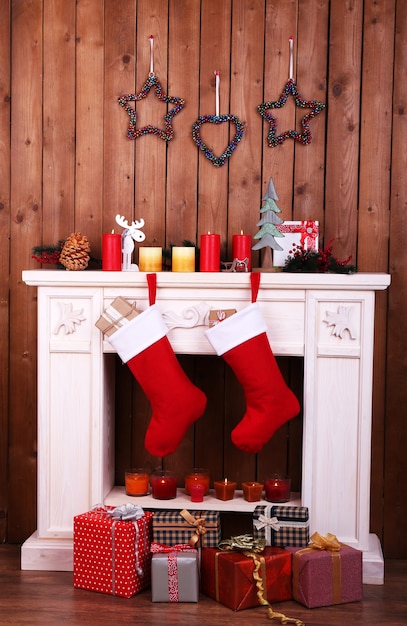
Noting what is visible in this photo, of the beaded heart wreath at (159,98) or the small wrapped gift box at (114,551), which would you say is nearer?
the small wrapped gift box at (114,551)

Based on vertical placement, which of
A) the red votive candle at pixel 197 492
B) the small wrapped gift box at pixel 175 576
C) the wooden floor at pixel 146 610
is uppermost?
the red votive candle at pixel 197 492

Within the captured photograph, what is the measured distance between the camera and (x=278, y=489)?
9.86 feet

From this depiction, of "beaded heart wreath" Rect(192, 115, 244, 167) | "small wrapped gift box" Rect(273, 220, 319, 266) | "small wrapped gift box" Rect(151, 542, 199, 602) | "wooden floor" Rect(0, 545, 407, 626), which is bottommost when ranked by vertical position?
"wooden floor" Rect(0, 545, 407, 626)

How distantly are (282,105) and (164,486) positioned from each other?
58.6 inches

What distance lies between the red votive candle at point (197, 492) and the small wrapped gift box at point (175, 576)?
1.09 feet

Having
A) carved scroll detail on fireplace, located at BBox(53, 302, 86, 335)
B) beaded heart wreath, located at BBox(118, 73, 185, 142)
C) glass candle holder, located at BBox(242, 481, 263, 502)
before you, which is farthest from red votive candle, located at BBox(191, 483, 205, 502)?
beaded heart wreath, located at BBox(118, 73, 185, 142)

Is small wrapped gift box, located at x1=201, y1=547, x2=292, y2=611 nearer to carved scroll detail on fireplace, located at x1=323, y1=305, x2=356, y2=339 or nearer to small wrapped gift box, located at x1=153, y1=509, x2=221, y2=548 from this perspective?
small wrapped gift box, located at x1=153, y1=509, x2=221, y2=548

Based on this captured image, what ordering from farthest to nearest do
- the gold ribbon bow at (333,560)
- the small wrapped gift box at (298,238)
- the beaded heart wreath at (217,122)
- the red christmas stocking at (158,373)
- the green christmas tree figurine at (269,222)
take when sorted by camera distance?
the beaded heart wreath at (217,122)
the small wrapped gift box at (298,238)
the green christmas tree figurine at (269,222)
the red christmas stocking at (158,373)
the gold ribbon bow at (333,560)

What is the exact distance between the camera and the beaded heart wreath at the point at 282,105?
3174 millimetres

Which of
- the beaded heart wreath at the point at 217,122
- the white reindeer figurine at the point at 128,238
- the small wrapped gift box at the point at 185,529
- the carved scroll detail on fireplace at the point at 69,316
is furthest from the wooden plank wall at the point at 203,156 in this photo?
the small wrapped gift box at the point at 185,529

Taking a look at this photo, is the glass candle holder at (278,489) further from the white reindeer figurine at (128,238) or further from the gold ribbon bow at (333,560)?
the white reindeer figurine at (128,238)

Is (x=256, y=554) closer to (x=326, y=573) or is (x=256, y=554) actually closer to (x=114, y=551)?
(x=326, y=573)

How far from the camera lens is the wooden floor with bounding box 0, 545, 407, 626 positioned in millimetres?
2551

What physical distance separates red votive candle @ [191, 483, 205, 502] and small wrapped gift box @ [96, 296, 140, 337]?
629 mm
